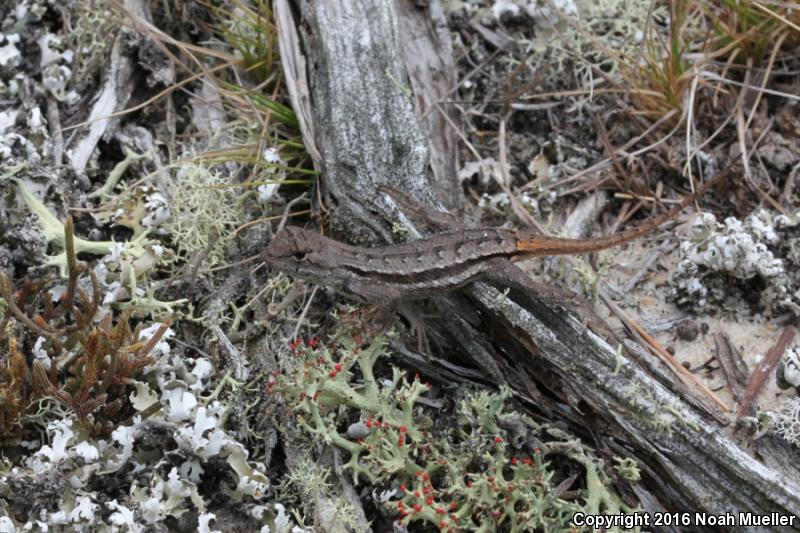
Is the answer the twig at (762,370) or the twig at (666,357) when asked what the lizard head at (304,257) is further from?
the twig at (762,370)

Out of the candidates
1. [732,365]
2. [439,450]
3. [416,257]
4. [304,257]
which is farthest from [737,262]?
[304,257]

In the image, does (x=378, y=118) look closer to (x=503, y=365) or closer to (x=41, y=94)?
(x=503, y=365)

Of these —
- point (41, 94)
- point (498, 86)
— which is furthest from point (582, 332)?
point (41, 94)

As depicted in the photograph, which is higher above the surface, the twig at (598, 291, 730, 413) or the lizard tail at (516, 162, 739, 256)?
the lizard tail at (516, 162, 739, 256)

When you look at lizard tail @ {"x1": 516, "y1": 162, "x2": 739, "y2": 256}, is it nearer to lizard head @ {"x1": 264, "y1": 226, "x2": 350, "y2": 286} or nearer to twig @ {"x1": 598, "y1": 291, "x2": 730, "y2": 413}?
twig @ {"x1": 598, "y1": 291, "x2": 730, "y2": 413}

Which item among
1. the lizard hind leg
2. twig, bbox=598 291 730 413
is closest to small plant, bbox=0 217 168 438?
the lizard hind leg

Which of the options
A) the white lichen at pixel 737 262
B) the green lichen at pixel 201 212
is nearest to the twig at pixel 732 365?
the white lichen at pixel 737 262

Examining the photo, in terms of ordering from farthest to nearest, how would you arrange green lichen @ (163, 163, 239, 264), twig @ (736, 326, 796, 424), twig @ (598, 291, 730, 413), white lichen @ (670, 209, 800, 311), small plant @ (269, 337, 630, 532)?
green lichen @ (163, 163, 239, 264)
white lichen @ (670, 209, 800, 311)
twig @ (598, 291, 730, 413)
twig @ (736, 326, 796, 424)
small plant @ (269, 337, 630, 532)
